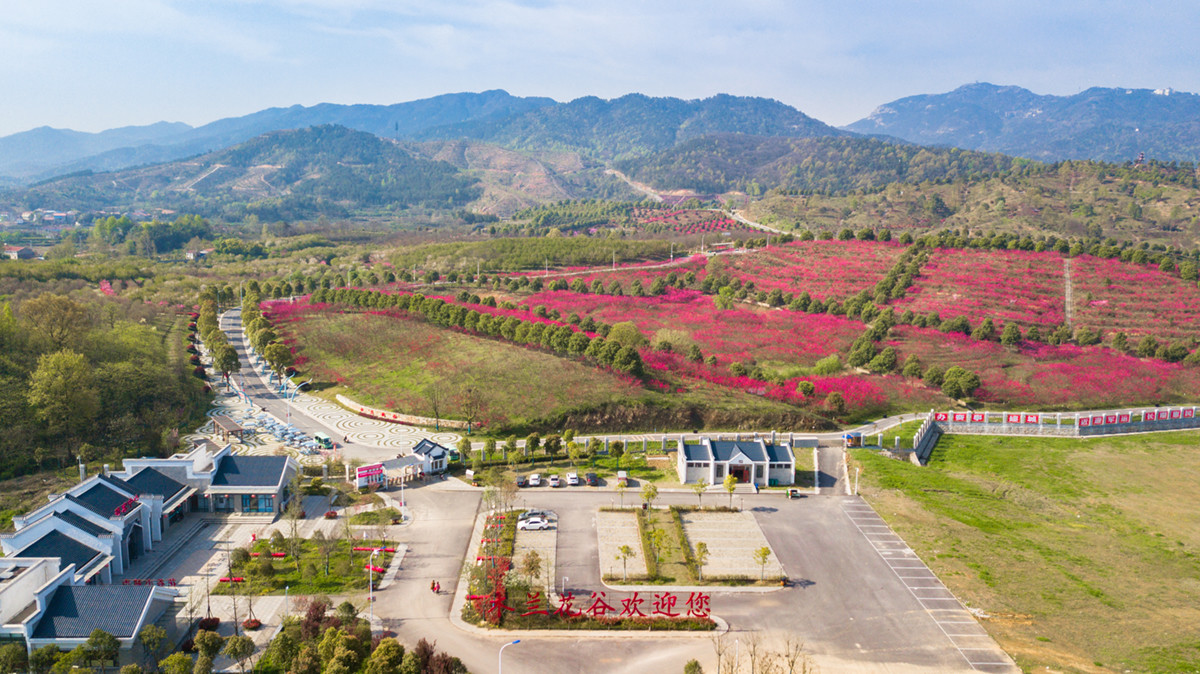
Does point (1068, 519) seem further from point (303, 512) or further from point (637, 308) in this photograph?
point (637, 308)

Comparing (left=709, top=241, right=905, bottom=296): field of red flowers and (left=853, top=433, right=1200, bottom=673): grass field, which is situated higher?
(left=709, top=241, right=905, bottom=296): field of red flowers

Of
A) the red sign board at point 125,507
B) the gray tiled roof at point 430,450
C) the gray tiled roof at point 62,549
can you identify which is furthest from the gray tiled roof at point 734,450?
the gray tiled roof at point 62,549

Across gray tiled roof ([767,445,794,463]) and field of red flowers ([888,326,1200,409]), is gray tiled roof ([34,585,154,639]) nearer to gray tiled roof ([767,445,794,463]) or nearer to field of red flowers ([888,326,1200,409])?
gray tiled roof ([767,445,794,463])

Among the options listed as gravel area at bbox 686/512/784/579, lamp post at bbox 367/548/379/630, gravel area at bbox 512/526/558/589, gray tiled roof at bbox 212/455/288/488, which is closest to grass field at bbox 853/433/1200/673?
gravel area at bbox 686/512/784/579

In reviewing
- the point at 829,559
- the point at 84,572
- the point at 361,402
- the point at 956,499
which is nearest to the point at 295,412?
the point at 361,402

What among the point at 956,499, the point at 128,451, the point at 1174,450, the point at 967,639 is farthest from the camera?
the point at 1174,450

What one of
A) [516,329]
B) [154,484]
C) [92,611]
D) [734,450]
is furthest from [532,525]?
[516,329]

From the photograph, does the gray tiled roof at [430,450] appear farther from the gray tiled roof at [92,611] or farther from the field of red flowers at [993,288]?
the field of red flowers at [993,288]
